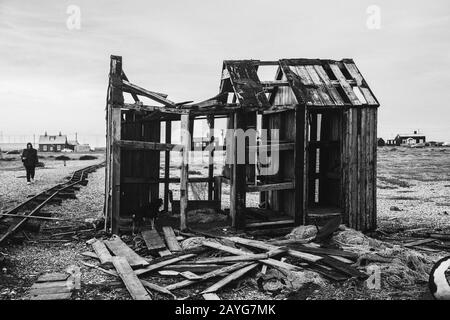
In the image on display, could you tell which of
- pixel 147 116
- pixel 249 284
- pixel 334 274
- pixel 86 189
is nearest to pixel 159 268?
pixel 249 284

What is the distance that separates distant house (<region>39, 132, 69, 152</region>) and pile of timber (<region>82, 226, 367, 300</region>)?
9341 cm

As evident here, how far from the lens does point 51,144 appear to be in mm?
95625

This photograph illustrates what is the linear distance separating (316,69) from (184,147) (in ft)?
16.2

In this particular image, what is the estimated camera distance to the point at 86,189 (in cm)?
2162

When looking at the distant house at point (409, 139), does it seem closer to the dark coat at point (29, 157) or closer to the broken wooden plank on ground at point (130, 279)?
the dark coat at point (29, 157)

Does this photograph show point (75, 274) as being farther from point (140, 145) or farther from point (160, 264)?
point (140, 145)

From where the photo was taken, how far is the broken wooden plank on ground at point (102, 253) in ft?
26.5

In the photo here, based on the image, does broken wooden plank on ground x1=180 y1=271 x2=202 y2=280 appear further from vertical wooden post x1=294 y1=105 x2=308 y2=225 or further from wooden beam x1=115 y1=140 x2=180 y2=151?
vertical wooden post x1=294 y1=105 x2=308 y2=225

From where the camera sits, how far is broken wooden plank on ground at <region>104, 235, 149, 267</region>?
25.9 ft

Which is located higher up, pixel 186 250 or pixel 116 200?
pixel 116 200

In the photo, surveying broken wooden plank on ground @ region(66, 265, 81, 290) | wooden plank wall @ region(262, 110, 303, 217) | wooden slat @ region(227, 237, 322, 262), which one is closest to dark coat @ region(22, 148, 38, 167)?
wooden plank wall @ region(262, 110, 303, 217)

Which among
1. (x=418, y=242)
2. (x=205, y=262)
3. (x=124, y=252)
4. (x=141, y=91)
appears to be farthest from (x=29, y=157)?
(x=418, y=242)
